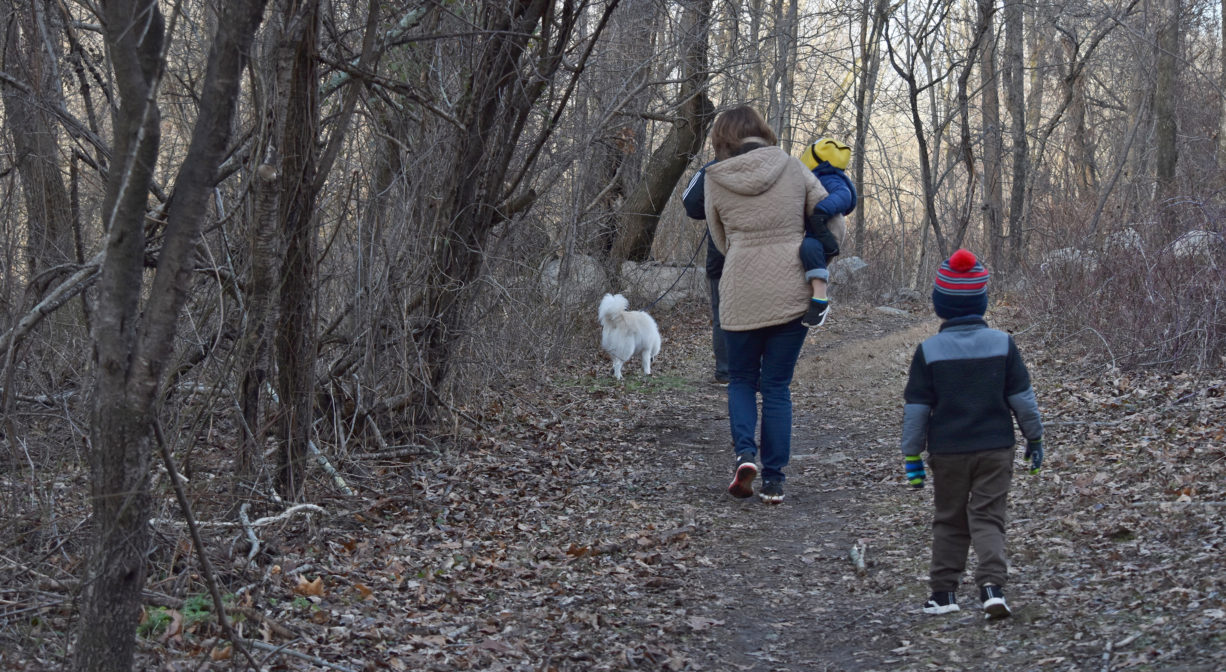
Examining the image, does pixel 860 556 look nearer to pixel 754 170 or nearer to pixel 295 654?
pixel 754 170

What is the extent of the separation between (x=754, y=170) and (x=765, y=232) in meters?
0.38

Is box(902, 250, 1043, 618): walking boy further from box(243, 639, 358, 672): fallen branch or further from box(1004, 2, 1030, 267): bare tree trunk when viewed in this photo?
box(1004, 2, 1030, 267): bare tree trunk

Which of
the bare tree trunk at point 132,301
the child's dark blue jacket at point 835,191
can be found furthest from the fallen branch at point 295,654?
the child's dark blue jacket at point 835,191

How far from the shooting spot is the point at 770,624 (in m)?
4.20

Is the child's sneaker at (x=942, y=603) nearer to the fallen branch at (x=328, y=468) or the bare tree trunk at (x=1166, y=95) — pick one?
the fallen branch at (x=328, y=468)

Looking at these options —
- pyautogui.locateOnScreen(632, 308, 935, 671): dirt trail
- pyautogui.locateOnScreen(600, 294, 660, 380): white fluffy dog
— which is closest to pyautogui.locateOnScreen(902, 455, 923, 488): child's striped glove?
pyautogui.locateOnScreen(632, 308, 935, 671): dirt trail

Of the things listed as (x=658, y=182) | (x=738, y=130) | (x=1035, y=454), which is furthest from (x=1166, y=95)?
(x=1035, y=454)

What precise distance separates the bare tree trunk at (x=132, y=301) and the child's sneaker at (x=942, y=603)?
2995 millimetres

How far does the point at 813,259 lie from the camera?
5.58 meters

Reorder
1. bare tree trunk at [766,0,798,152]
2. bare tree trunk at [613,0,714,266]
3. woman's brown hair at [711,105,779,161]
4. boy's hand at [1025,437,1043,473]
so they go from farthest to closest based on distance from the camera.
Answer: bare tree trunk at [613,0,714,266], bare tree trunk at [766,0,798,152], woman's brown hair at [711,105,779,161], boy's hand at [1025,437,1043,473]

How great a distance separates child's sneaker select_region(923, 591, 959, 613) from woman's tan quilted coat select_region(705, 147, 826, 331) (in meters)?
2.01

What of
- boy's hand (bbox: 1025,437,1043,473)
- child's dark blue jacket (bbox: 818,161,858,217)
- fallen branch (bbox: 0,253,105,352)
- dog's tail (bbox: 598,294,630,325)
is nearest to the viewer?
boy's hand (bbox: 1025,437,1043,473)

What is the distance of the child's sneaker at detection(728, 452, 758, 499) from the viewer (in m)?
5.86

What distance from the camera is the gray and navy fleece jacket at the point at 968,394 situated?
3.92 m
